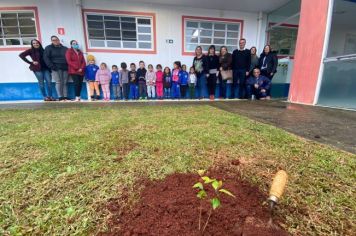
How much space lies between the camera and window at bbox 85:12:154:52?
689 centimetres

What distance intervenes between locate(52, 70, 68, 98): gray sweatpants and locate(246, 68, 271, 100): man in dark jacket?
6285 millimetres

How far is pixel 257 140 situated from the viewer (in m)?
2.29

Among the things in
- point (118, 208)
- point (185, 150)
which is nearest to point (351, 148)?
point (185, 150)

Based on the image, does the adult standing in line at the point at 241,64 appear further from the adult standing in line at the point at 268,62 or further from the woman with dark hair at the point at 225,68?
the adult standing in line at the point at 268,62

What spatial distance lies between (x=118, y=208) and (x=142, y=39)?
7121mm

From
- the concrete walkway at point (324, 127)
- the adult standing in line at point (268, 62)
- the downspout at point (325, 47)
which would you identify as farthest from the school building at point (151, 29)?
the concrete walkway at point (324, 127)

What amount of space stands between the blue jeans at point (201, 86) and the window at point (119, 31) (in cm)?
214

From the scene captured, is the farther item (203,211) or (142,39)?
(142,39)

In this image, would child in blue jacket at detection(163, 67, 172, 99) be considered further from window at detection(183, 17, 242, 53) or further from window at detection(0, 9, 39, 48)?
window at detection(0, 9, 39, 48)

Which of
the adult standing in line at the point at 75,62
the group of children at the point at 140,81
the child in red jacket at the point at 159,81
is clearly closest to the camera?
the adult standing in line at the point at 75,62

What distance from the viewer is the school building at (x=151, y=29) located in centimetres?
650

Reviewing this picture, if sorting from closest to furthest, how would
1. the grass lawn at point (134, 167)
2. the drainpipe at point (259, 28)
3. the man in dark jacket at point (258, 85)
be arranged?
the grass lawn at point (134, 167) → the man in dark jacket at point (258, 85) → the drainpipe at point (259, 28)

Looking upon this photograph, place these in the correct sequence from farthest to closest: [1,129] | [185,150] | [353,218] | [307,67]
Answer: [307,67] < [1,129] < [185,150] < [353,218]

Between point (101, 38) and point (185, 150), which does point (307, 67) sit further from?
point (101, 38)
